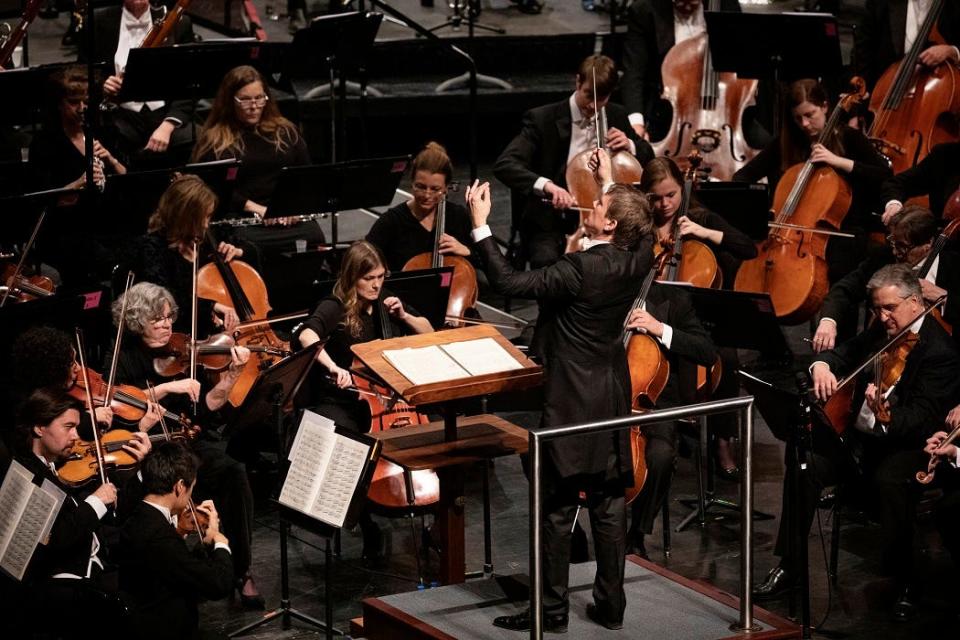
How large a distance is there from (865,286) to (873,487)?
1072 millimetres

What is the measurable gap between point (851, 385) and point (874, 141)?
1.92m

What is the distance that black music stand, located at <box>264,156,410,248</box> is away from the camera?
20.1 ft

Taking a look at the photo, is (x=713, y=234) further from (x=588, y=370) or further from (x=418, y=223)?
(x=588, y=370)

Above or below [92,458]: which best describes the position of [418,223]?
above

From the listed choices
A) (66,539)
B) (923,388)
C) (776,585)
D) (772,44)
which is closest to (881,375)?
(923,388)

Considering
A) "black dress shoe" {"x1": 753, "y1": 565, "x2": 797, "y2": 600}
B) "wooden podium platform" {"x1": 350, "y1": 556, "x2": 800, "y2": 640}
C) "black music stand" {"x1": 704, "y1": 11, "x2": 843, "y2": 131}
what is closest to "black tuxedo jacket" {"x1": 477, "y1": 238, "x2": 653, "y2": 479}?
"wooden podium platform" {"x1": 350, "y1": 556, "x2": 800, "y2": 640}

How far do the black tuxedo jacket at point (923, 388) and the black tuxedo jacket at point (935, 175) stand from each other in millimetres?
1415

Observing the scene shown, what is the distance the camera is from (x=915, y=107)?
6797mm

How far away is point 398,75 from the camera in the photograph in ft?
32.1

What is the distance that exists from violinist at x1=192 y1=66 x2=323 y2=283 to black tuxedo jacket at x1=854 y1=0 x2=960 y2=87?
2.99 metres

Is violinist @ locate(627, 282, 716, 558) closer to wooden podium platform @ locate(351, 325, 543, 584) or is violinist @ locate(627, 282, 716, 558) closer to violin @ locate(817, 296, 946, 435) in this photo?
violin @ locate(817, 296, 946, 435)

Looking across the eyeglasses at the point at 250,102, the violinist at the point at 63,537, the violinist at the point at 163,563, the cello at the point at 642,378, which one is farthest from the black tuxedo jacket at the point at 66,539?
the eyeglasses at the point at 250,102

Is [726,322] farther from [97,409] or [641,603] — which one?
[97,409]

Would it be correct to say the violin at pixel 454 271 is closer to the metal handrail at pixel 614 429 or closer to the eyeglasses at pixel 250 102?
the eyeglasses at pixel 250 102
